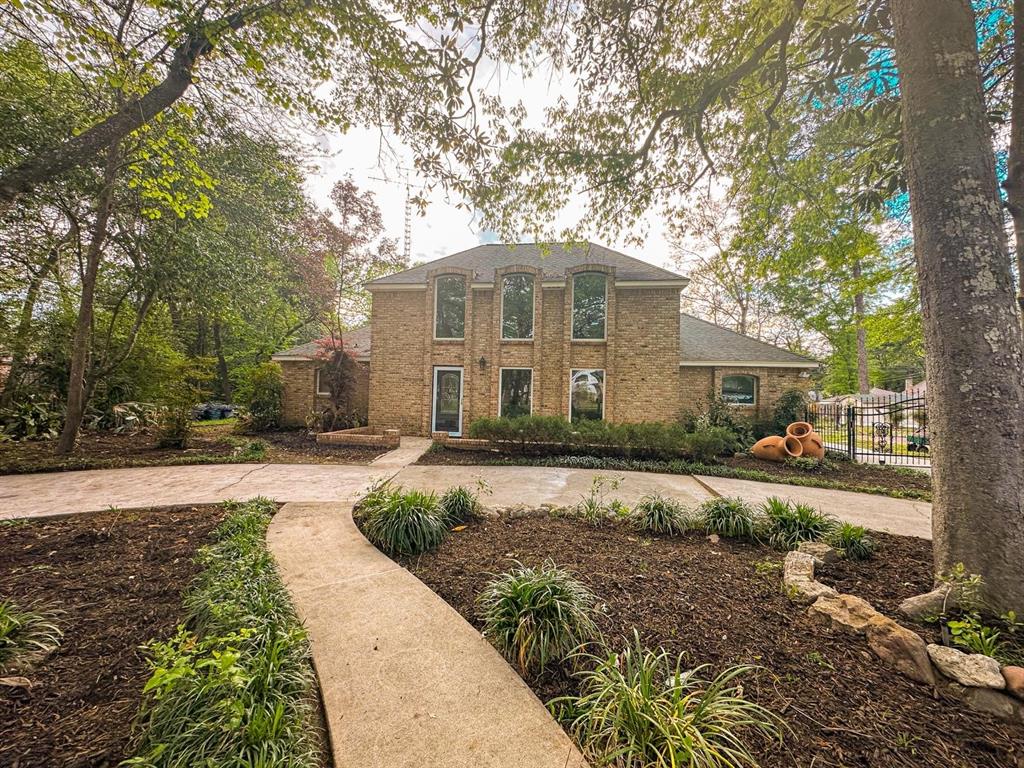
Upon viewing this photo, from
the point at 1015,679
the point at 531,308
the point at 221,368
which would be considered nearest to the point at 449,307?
the point at 531,308

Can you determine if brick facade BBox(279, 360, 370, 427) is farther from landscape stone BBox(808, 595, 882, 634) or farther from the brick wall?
landscape stone BBox(808, 595, 882, 634)

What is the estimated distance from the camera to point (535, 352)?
11.2 m

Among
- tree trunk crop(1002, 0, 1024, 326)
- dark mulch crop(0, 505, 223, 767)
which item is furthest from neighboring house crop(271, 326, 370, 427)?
tree trunk crop(1002, 0, 1024, 326)

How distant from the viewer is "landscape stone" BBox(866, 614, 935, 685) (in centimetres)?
182

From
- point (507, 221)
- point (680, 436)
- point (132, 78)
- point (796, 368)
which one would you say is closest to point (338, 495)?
point (507, 221)

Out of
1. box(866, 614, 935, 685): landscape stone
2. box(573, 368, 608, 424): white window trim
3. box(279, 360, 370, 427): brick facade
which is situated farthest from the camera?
box(279, 360, 370, 427): brick facade

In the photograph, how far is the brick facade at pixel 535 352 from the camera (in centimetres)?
1062

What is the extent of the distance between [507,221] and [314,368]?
984cm

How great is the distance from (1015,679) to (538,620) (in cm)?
216

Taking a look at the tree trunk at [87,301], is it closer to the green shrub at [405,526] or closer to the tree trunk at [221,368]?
the green shrub at [405,526]

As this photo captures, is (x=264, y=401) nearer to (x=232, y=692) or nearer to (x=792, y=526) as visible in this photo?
(x=232, y=692)

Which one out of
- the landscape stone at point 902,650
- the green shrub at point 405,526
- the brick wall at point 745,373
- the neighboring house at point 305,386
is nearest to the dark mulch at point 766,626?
the landscape stone at point 902,650

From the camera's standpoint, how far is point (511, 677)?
6.17ft

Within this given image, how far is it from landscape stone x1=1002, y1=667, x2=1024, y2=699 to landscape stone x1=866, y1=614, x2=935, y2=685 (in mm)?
241
